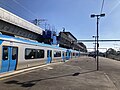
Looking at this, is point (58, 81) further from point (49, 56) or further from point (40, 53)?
point (49, 56)

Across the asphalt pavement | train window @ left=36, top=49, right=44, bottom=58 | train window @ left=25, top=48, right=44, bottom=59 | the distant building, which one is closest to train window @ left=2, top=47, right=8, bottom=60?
the asphalt pavement

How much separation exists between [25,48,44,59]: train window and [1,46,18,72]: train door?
280cm

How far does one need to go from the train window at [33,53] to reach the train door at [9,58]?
2.80 m

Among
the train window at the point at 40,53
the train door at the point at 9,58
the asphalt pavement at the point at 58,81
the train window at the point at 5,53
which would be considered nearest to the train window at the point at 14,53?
the train door at the point at 9,58

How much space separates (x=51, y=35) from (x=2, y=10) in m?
23.9

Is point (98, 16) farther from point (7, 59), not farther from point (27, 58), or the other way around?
point (7, 59)

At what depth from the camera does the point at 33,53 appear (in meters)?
20.9

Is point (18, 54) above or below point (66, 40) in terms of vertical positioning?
below

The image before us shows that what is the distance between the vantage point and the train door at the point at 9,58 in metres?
13.7

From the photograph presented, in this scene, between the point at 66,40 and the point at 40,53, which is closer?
the point at 40,53

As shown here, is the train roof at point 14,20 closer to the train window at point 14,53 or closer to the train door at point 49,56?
the train door at point 49,56

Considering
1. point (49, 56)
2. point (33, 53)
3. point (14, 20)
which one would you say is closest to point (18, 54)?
point (33, 53)

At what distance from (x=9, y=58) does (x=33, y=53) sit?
647 centimetres

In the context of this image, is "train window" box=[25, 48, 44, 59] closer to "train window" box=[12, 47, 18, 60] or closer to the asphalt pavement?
"train window" box=[12, 47, 18, 60]
